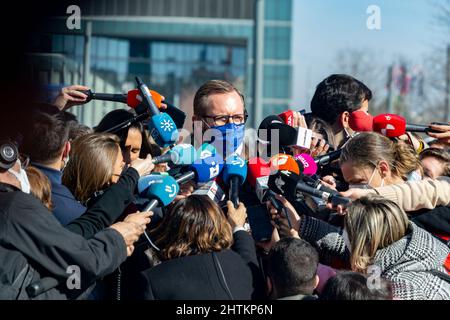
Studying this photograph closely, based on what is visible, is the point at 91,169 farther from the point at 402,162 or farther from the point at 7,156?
the point at 402,162

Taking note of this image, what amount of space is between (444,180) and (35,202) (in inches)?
99.7

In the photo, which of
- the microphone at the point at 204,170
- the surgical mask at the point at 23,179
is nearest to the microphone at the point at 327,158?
the microphone at the point at 204,170

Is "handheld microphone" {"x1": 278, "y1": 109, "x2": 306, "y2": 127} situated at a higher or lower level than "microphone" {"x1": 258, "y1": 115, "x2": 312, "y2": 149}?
higher

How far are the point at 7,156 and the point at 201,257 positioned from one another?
107cm

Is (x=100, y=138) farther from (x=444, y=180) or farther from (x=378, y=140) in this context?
(x=444, y=180)

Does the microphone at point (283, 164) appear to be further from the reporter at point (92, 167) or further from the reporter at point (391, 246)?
the reporter at point (92, 167)

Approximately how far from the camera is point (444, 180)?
4.96 m

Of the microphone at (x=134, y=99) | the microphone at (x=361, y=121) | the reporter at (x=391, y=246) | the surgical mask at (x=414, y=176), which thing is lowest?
the reporter at (x=391, y=246)

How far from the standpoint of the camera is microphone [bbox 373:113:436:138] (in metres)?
5.17

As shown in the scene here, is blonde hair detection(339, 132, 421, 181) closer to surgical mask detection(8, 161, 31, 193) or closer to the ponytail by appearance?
the ponytail

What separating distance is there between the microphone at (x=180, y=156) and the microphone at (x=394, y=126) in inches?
60.1

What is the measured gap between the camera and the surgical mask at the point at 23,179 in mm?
3908

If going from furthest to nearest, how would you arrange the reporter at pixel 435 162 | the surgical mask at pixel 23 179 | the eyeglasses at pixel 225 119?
the reporter at pixel 435 162 → the eyeglasses at pixel 225 119 → the surgical mask at pixel 23 179

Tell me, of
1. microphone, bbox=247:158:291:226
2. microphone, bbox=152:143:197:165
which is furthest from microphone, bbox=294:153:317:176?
microphone, bbox=152:143:197:165
